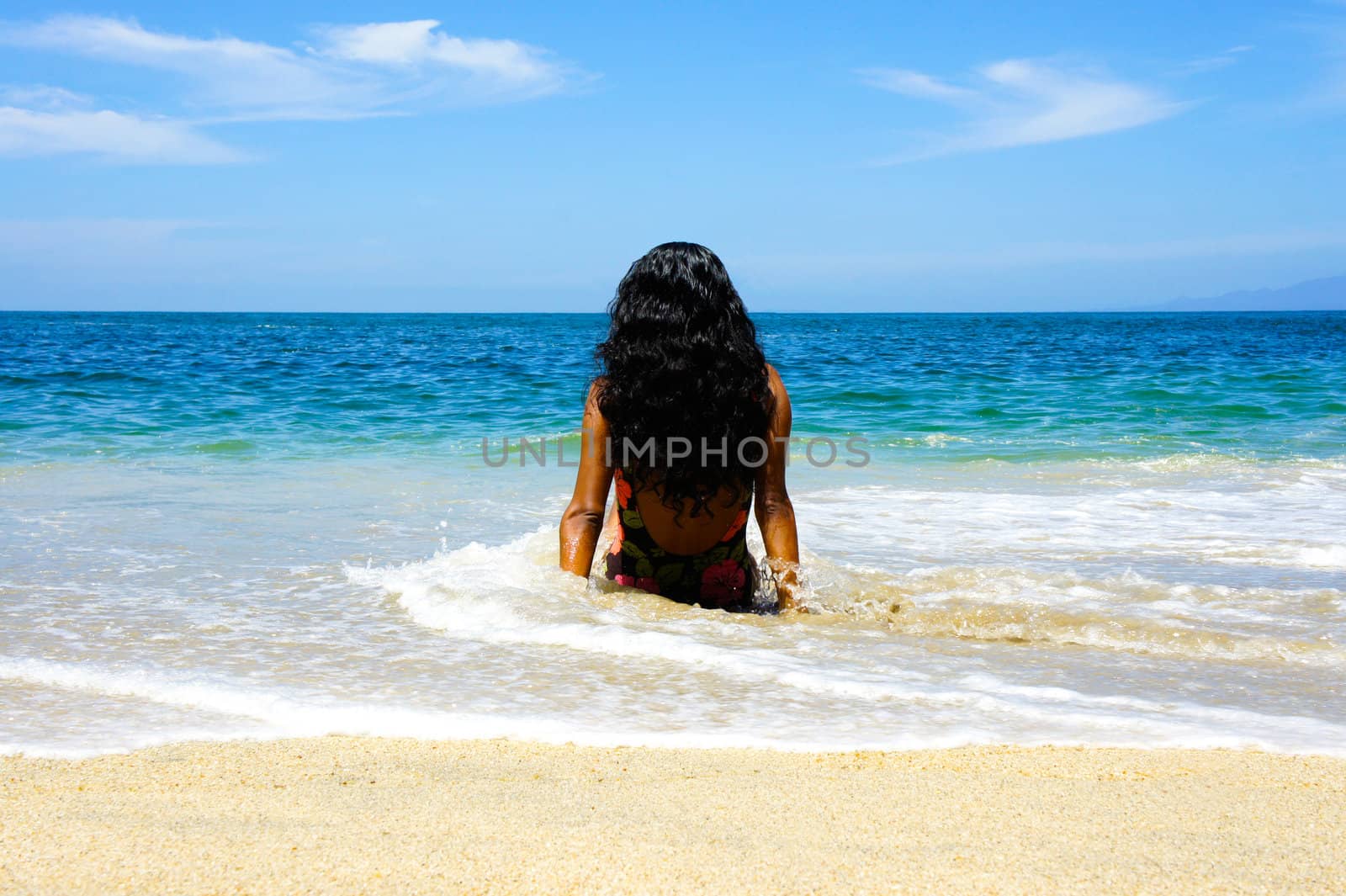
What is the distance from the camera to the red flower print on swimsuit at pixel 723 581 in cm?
400

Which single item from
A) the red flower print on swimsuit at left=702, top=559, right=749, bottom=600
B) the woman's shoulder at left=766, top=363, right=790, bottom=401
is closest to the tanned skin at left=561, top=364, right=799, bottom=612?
the woman's shoulder at left=766, top=363, right=790, bottom=401

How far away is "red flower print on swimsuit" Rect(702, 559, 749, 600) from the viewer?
4.00 metres

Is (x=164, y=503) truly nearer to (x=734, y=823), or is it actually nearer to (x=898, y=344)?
(x=734, y=823)

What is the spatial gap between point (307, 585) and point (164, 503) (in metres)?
2.86

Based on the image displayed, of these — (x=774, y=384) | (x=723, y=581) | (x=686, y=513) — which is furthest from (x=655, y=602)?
(x=774, y=384)

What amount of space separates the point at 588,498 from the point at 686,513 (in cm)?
36

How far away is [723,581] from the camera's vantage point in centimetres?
403

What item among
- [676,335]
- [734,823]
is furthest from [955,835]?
[676,335]

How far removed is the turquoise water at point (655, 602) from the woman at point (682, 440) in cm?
20

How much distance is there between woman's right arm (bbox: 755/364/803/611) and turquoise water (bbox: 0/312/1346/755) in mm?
164

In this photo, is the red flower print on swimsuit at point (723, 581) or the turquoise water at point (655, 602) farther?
the red flower print on swimsuit at point (723, 581)

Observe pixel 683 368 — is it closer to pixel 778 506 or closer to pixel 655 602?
pixel 778 506

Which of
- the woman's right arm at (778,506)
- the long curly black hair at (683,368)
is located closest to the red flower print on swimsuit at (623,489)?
the long curly black hair at (683,368)

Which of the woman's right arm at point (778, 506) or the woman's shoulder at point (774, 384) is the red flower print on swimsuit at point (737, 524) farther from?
the woman's shoulder at point (774, 384)
